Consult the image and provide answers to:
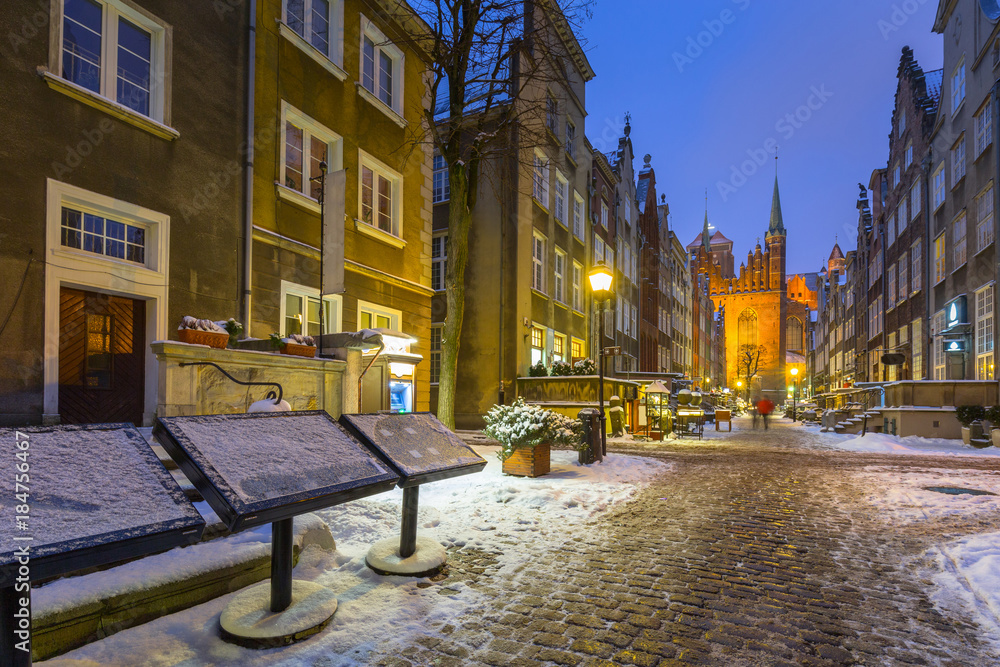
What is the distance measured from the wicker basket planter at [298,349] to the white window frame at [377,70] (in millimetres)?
7707

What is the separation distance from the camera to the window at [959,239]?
67.6 ft

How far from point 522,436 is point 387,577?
4.91 m

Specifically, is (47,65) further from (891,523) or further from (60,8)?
(891,523)

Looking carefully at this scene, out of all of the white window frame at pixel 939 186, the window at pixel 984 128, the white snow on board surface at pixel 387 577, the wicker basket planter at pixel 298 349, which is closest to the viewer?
the white snow on board surface at pixel 387 577

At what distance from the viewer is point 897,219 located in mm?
30000

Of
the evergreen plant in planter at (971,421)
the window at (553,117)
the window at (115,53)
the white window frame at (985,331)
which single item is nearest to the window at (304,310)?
the window at (115,53)

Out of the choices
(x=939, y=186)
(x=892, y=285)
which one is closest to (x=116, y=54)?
(x=939, y=186)

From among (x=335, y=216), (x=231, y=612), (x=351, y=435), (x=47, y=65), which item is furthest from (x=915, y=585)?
(x=47, y=65)

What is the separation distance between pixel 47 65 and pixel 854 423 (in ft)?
97.1

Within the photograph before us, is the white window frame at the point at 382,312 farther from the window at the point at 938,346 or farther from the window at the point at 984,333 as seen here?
the window at the point at 938,346

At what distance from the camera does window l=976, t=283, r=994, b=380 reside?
1811 cm

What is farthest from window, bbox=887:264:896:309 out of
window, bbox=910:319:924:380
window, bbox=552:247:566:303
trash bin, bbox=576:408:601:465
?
trash bin, bbox=576:408:601:465

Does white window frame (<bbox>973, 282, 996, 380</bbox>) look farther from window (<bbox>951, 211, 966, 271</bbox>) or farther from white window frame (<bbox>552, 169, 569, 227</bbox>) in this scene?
white window frame (<bbox>552, 169, 569, 227</bbox>)

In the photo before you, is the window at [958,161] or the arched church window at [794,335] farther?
the arched church window at [794,335]
